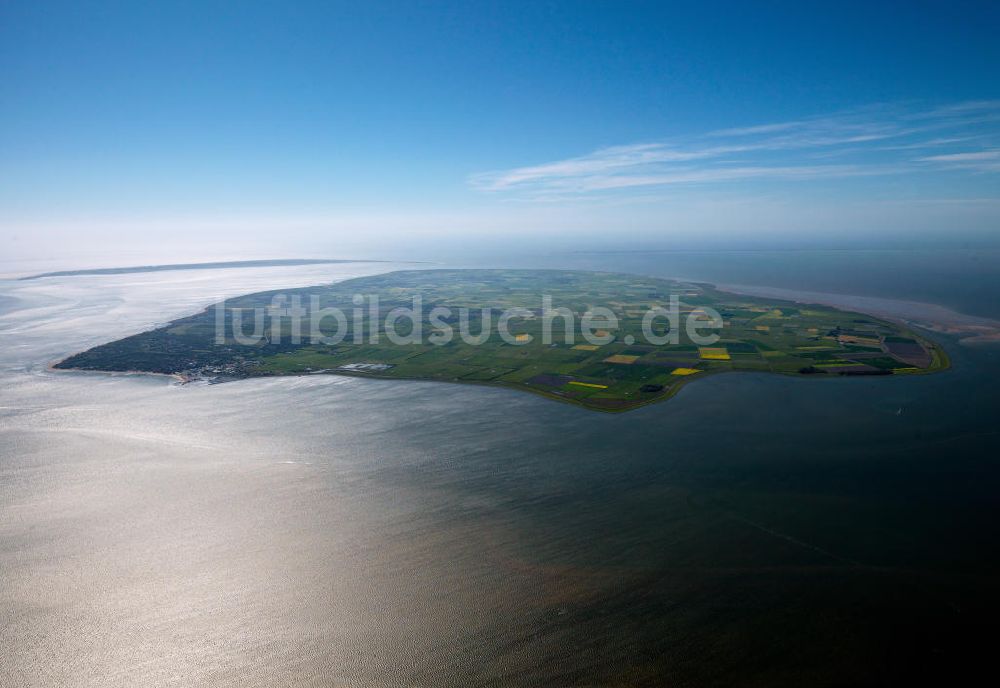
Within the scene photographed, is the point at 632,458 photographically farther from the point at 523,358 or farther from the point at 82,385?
the point at 82,385

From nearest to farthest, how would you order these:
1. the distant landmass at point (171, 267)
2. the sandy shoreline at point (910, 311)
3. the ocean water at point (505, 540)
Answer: the ocean water at point (505, 540), the sandy shoreline at point (910, 311), the distant landmass at point (171, 267)

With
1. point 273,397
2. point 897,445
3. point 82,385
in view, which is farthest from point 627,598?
point 82,385

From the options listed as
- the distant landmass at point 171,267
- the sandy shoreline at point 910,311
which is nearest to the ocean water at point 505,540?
the sandy shoreline at point 910,311

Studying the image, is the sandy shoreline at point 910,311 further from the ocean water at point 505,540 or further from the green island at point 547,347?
the ocean water at point 505,540

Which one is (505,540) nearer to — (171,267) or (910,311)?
(910,311)

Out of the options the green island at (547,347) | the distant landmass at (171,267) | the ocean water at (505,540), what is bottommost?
the ocean water at (505,540)

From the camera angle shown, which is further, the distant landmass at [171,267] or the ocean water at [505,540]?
the distant landmass at [171,267]

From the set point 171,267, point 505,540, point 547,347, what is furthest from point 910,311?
point 171,267
